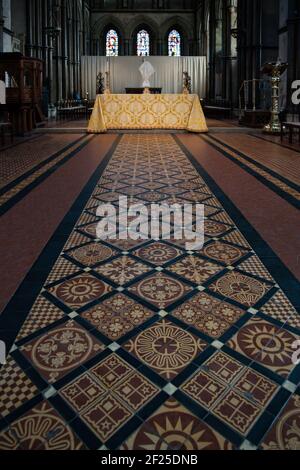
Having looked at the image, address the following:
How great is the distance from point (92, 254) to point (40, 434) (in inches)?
74.4

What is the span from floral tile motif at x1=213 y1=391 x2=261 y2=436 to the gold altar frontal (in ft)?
35.6

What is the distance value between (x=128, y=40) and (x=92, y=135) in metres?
23.7

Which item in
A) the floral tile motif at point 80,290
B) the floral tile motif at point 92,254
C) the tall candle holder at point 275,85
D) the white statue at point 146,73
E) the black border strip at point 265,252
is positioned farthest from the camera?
the white statue at point 146,73

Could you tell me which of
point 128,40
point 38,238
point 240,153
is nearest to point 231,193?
point 38,238

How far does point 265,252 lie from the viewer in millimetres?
3475

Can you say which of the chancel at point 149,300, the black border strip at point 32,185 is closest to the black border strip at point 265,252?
the chancel at point 149,300

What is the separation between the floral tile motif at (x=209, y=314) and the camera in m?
2.40

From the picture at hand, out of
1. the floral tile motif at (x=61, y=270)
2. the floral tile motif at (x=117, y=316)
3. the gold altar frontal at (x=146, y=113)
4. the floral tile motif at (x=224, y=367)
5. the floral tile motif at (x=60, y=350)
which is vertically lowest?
the floral tile motif at (x=224, y=367)

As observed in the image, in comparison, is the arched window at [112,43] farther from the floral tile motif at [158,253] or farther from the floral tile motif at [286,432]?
the floral tile motif at [286,432]

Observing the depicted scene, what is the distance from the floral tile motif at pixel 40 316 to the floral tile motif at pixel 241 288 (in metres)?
0.98

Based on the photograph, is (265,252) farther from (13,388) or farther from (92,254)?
(13,388)

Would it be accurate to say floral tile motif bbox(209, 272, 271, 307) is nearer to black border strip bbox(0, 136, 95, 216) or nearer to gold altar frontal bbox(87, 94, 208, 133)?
black border strip bbox(0, 136, 95, 216)

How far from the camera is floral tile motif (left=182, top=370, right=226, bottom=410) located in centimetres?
185

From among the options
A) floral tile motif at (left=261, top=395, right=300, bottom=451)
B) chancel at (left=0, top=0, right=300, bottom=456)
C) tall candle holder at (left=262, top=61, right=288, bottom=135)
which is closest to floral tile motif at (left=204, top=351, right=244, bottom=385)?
chancel at (left=0, top=0, right=300, bottom=456)
